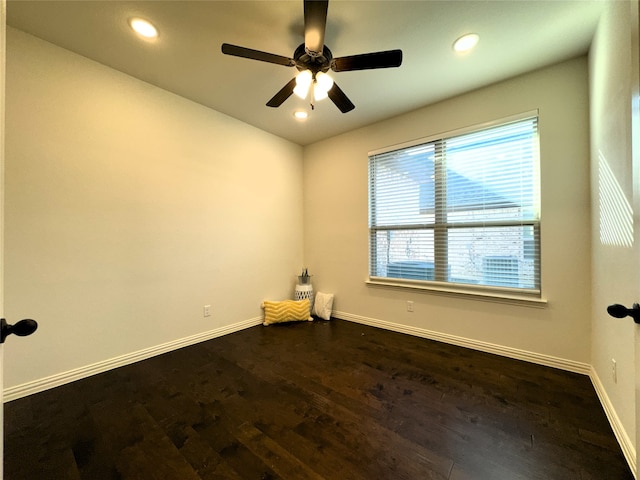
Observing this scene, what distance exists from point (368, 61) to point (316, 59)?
0.38 meters

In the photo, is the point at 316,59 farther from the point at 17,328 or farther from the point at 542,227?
the point at 542,227

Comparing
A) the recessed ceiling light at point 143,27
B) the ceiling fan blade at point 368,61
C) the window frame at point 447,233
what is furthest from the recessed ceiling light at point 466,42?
the recessed ceiling light at point 143,27

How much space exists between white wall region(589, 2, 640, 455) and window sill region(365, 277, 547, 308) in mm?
433

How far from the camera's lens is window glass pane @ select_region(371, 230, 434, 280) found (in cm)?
315

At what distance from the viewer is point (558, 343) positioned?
7.72 feet

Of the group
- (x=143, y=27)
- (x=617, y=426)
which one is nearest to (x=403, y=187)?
(x=617, y=426)

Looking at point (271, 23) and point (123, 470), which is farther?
point (271, 23)

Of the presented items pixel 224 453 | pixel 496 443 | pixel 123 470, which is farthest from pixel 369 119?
pixel 123 470

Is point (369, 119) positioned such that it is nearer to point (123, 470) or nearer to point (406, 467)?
point (406, 467)

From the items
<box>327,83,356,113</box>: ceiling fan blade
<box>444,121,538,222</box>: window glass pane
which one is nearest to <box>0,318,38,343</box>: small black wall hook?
<box>327,83,356,113</box>: ceiling fan blade

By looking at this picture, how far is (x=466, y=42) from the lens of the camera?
208cm

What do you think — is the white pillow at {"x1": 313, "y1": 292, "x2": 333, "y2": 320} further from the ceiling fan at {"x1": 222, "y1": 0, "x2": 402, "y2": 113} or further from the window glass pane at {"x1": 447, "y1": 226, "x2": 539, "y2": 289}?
the ceiling fan at {"x1": 222, "y1": 0, "x2": 402, "y2": 113}

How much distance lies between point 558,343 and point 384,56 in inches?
110

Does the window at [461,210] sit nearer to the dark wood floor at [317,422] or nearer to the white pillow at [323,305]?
the white pillow at [323,305]
